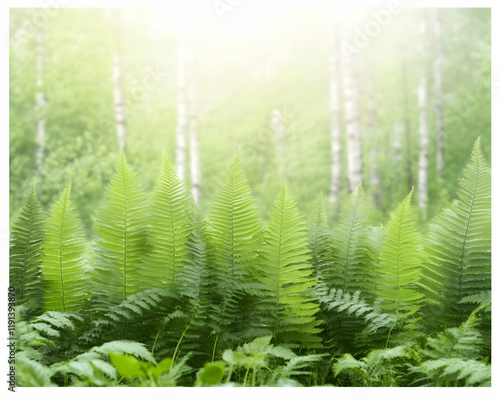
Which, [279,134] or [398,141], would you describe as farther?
[398,141]

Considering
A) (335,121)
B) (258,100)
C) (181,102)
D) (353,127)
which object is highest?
(258,100)

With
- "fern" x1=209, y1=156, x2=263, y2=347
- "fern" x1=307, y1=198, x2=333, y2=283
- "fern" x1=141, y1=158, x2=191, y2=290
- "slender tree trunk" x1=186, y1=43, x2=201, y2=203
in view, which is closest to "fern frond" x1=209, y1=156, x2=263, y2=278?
"fern" x1=209, y1=156, x2=263, y2=347

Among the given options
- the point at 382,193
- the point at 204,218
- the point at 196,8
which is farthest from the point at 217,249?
the point at 382,193

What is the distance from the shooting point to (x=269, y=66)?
14.5m

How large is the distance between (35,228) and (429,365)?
4.46 feet

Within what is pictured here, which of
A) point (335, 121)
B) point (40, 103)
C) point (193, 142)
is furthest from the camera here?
point (335, 121)

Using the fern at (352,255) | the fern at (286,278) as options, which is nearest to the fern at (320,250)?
the fern at (352,255)

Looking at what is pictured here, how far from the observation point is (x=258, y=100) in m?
14.8

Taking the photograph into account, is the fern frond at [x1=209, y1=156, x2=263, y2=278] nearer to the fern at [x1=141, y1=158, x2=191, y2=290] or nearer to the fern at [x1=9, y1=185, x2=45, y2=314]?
the fern at [x1=141, y1=158, x2=191, y2=290]

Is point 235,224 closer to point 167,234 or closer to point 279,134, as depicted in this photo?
point 167,234

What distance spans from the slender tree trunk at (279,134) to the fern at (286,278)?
11224mm

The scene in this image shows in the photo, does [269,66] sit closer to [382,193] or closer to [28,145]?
[382,193]

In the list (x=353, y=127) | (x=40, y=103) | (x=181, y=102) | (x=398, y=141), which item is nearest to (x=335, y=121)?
(x=353, y=127)

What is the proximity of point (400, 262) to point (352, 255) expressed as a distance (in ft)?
0.54
